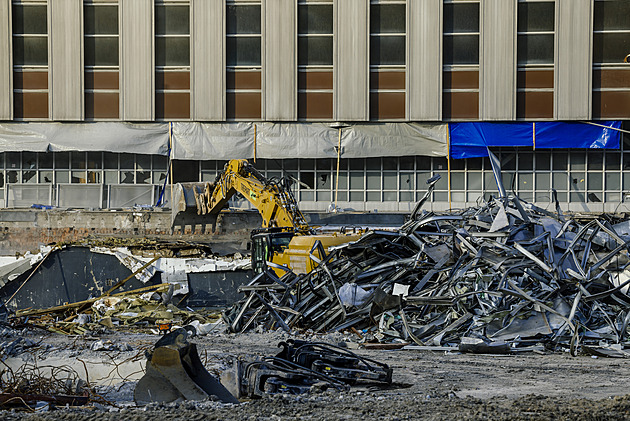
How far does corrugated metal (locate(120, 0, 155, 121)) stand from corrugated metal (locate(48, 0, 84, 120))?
1.73 metres

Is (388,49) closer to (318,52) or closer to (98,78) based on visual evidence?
(318,52)

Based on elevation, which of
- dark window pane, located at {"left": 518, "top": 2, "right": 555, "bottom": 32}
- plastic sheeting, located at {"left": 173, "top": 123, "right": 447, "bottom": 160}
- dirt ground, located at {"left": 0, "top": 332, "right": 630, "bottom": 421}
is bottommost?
dirt ground, located at {"left": 0, "top": 332, "right": 630, "bottom": 421}

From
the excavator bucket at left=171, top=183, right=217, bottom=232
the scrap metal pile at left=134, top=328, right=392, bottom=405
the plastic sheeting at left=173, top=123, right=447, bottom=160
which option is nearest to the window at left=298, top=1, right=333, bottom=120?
the plastic sheeting at left=173, top=123, right=447, bottom=160

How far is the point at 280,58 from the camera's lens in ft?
98.2

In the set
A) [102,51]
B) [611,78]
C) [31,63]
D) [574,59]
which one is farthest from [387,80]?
[31,63]

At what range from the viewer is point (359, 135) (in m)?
30.4

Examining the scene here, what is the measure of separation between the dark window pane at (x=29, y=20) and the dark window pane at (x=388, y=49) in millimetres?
13011

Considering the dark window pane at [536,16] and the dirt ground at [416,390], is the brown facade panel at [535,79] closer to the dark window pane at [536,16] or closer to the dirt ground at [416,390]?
the dark window pane at [536,16]

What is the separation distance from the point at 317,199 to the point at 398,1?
838cm

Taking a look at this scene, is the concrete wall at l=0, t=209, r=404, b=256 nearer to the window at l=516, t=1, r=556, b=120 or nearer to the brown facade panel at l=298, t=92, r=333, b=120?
the brown facade panel at l=298, t=92, r=333, b=120

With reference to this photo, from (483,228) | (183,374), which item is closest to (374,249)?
(483,228)

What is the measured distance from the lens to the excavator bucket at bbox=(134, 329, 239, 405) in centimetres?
709

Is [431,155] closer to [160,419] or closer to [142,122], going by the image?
[142,122]

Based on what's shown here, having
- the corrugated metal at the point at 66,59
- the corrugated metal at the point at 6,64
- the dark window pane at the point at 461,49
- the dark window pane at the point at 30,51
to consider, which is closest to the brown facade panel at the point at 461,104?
the dark window pane at the point at 461,49
